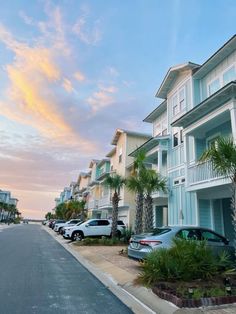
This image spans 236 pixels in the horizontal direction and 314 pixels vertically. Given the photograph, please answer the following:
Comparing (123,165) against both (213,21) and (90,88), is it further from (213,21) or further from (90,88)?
(213,21)

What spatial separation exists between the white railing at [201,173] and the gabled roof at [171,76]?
757cm

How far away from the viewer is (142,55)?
1645 cm

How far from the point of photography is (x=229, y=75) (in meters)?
15.8

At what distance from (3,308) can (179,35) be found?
1398 cm

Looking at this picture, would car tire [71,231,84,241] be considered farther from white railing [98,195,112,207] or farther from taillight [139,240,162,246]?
taillight [139,240,162,246]

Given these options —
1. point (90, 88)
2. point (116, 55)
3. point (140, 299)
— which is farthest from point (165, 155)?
point (140, 299)

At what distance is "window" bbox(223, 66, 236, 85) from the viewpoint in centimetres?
1540

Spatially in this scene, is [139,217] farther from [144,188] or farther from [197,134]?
[197,134]

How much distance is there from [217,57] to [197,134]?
14.6ft

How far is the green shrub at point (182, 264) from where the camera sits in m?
7.91

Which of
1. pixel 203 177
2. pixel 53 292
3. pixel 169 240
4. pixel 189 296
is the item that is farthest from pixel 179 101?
pixel 53 292

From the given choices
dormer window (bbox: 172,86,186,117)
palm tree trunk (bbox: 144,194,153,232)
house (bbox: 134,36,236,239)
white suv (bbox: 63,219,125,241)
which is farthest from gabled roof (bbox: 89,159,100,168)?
palm tree trunk (bbox: 144,194,153,232)

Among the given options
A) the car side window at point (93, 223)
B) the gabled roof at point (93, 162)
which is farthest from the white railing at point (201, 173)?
the gabled roof at point (93, 162)

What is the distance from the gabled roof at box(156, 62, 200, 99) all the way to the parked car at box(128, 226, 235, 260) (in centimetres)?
1181
